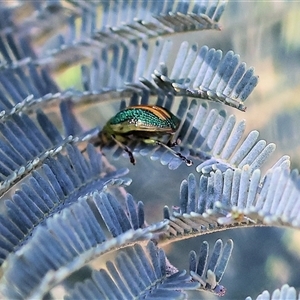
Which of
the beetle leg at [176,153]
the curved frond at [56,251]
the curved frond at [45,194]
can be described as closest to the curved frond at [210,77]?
the beetle leg at [176,153]

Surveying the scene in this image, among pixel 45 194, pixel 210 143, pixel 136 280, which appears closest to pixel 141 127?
pixel 210 143

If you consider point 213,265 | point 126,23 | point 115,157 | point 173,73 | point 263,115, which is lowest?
point 213,265

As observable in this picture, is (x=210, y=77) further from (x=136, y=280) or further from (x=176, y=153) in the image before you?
(x=136, y=280)

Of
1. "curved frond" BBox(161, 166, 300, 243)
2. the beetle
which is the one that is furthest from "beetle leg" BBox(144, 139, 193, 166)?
"curved frond" BBox(161, 166, 300, 243)

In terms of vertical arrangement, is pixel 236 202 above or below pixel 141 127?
below

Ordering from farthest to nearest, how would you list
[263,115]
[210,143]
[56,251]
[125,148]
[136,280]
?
[263,115] < [125,148] < [210,143] < [136,280] < [56,251]

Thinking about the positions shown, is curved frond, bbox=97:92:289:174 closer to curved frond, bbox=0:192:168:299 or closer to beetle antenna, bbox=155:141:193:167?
beetle antenna, bbox=155:141:193:167
